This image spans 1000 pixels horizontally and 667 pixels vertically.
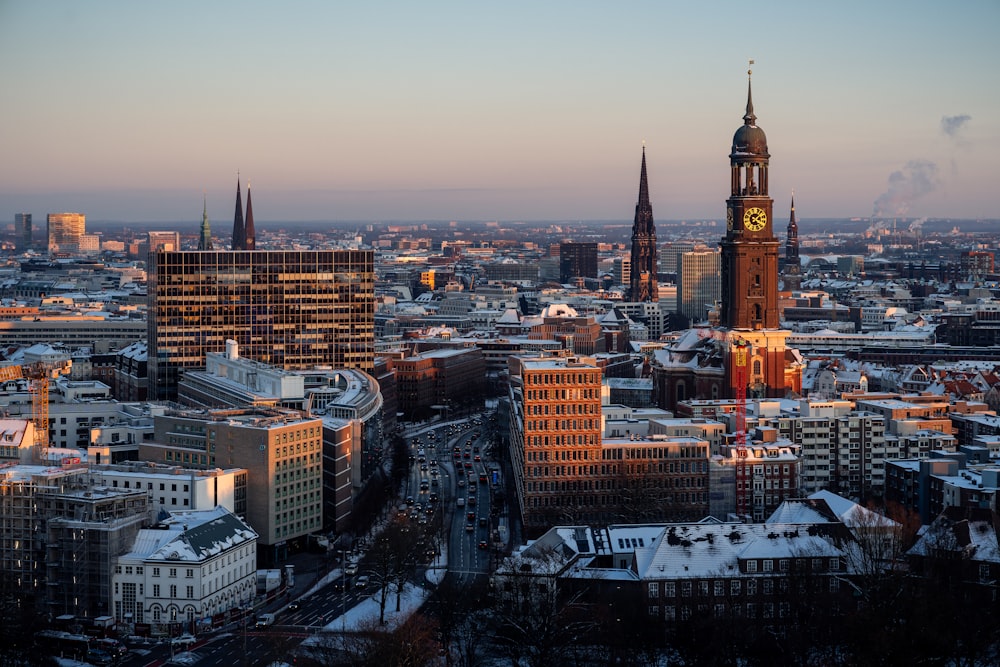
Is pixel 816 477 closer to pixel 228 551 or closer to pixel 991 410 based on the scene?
pixel 991 410

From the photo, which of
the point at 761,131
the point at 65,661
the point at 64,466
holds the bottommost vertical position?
the point at 65,661

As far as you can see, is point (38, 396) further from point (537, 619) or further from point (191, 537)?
point (537, 619)

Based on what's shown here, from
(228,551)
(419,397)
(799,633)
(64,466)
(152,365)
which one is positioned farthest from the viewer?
(419,397)

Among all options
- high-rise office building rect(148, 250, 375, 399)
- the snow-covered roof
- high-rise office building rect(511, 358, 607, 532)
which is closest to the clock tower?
high-rise office building rect(148, 250, 375, 399)

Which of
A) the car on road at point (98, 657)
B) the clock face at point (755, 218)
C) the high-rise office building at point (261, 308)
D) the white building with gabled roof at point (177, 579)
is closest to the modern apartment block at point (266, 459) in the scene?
the white building with gabled roof at point (177, 579)

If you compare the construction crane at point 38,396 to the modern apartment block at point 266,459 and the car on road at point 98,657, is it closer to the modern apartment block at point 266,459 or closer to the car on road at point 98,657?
the modern apartment block at point 266,459

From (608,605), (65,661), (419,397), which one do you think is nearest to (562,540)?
(608,605)

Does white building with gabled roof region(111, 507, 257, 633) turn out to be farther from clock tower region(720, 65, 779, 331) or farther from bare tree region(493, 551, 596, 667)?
clock tower region(720, 65, 779, 331)
